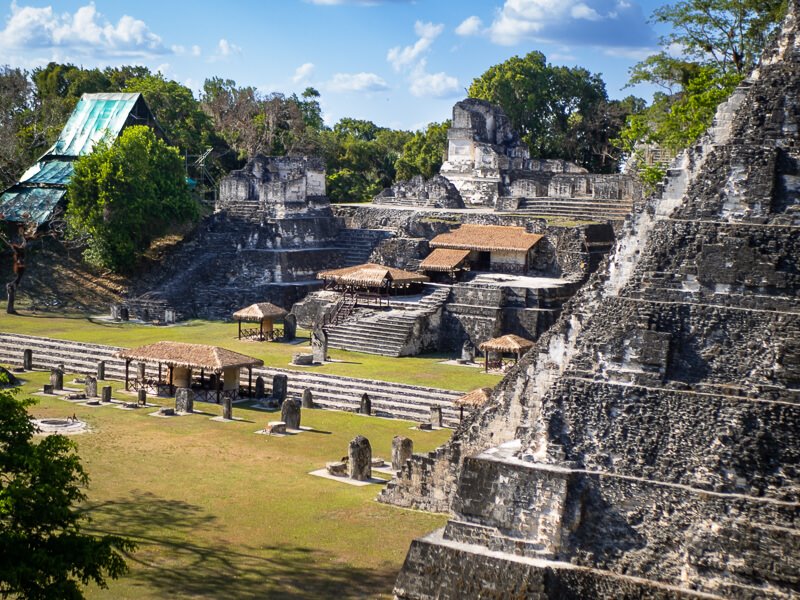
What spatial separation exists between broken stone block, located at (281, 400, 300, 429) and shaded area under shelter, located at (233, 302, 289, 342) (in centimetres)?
1028

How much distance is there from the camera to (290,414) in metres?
26.3

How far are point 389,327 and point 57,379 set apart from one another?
33.2 ft

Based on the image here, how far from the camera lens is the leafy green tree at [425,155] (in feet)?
194

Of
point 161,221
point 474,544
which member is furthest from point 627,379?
point 161,221

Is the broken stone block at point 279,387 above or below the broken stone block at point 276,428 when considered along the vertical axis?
above

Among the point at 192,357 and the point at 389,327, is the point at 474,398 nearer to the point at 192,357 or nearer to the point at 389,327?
the point at 192,357

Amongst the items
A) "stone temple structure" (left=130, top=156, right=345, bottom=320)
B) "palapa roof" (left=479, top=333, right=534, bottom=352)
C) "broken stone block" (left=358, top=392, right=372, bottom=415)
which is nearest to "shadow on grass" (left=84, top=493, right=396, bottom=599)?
"broken stone block" (left=358, top=392, right=372, bottom=415)

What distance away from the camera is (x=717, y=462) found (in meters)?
14.3

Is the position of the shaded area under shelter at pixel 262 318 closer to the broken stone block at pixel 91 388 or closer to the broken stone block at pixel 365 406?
the broken stone block at pixel 91 388

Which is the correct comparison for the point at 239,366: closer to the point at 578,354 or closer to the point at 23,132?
the point at 578,354

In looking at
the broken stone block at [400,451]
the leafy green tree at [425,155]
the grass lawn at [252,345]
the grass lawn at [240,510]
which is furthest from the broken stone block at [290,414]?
the leafy green tree at [425,155]

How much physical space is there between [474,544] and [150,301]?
1102 inches

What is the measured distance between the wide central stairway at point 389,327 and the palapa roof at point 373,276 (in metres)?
0.77

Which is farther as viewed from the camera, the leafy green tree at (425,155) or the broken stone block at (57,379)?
the leafy green tree at (425,155)
